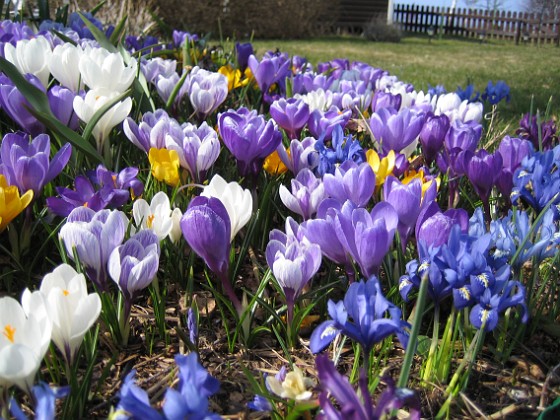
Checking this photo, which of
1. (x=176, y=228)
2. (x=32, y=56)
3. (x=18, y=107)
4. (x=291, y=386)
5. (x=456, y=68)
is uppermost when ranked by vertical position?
(x=32, y=56)

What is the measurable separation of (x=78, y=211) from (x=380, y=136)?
3.41ft

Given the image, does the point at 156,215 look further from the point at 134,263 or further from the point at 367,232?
the point at 367,232

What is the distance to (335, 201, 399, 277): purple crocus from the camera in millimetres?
1126

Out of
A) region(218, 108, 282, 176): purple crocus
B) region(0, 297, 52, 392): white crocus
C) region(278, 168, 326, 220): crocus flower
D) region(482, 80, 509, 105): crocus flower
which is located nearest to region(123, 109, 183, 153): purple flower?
region(218, 108, 282, 176): purple crocus

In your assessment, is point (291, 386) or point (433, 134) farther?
point (433, 134)

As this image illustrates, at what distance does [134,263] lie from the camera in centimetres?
109

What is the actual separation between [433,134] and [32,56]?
1.33 meters

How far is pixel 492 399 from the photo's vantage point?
1.14 meters

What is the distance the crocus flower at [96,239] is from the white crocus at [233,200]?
0.21m

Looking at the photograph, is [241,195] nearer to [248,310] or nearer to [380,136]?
[248,310]

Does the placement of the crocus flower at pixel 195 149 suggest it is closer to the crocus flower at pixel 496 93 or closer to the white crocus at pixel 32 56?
the white crocus at pixel 32 56

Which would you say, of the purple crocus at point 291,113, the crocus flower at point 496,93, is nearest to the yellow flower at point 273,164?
the purple crocus at point 291,113

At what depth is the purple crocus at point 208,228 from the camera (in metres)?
1.11

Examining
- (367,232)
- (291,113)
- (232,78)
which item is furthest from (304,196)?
(232,78)
